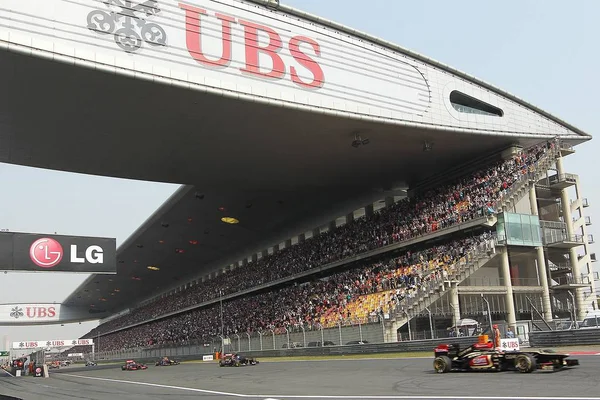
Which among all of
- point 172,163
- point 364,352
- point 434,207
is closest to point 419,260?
point 434,207

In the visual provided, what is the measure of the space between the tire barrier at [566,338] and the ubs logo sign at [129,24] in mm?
19329

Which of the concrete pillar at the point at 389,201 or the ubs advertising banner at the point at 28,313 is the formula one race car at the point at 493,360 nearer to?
the concrete pillar at the point at 389,201

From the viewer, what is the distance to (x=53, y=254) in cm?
1747

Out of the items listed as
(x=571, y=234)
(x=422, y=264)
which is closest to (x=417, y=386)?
(x=422, y=264)

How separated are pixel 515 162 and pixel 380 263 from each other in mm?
11169

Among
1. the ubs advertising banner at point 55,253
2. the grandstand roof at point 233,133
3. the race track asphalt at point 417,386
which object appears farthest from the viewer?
the grandstand roof at point 233,133

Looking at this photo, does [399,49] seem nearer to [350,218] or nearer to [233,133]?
[233,133]

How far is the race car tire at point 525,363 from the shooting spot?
13461 mm

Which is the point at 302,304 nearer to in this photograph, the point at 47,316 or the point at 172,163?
the point at 172,163

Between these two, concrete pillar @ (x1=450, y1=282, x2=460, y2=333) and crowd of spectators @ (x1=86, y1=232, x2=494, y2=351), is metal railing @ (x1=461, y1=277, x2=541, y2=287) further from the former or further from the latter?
crowd of spectators @ (x1=86, y1=232, x2=494, y2=351)

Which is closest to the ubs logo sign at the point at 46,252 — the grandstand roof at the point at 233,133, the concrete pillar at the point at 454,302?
the grandstand roof at the point at 233,133

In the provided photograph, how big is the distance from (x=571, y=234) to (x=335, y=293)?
1612 cm

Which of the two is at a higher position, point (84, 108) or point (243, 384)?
point (84, 108)

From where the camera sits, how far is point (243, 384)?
1762 centimetres
